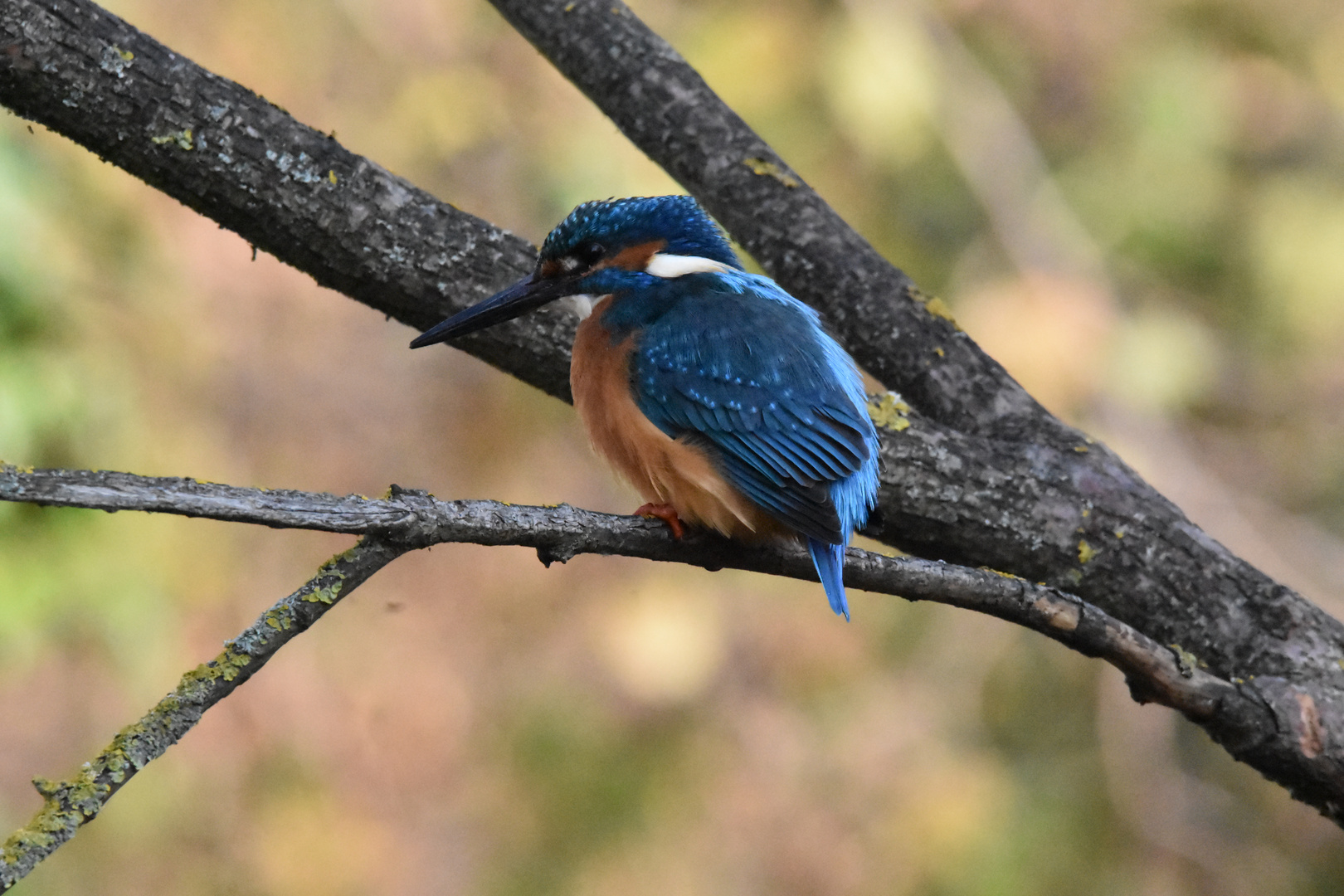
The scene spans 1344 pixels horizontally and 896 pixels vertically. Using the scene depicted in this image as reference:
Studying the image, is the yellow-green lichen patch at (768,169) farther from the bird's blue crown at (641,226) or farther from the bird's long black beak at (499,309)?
the bird's long black beak at (499,309)

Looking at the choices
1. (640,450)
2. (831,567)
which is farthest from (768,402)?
(831,567)

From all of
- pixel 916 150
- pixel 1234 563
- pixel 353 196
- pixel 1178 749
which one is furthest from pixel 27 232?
pixel 1178 749

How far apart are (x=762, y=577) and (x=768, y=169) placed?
2.89 metres

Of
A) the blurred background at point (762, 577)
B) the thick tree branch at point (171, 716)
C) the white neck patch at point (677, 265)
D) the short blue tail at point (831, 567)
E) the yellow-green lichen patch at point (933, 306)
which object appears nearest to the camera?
the thick tree branch at point (171, 716)

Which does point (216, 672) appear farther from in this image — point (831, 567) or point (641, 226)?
point (641, 226)

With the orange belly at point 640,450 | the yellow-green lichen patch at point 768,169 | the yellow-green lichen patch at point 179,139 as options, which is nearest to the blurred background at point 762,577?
the yellow-green lichen patch at point 768,169

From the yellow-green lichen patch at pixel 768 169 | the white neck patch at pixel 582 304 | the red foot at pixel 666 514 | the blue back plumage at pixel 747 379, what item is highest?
the yellow-green lichen patch at pixel 768 169

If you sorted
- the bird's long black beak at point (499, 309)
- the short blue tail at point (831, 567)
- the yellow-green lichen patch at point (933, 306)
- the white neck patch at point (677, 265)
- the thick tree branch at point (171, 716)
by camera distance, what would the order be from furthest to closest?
the yellow-green lichen patch at point (933, 306) → the white neck patch at point (677, 265) → the bird's long black beak at point (499, 309) → the short blue tail at point (831, 567) → the thick tree branch at point (171, 716)

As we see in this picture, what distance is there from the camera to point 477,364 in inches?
205

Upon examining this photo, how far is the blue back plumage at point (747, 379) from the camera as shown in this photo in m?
1.95

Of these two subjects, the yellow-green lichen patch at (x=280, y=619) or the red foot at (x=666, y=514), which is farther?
the red foot at (x=666, y=514)

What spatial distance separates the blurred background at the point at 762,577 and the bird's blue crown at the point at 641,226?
2.04m

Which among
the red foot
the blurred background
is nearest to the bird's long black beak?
the red foot

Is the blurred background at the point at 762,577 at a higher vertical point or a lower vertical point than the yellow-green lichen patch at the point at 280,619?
higher
